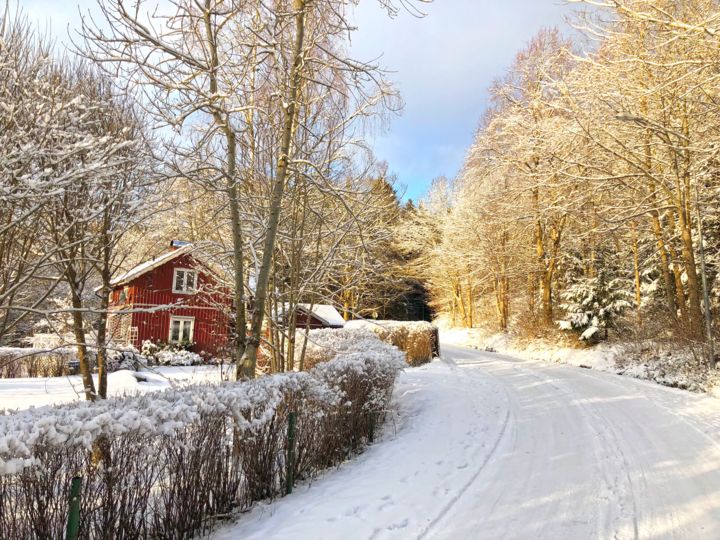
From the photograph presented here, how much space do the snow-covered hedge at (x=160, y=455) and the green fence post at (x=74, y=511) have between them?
0.15 metres

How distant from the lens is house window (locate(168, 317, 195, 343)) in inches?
916

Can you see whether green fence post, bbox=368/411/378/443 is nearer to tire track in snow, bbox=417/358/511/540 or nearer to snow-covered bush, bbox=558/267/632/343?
tire track in snow, bbox=417/358/511/540

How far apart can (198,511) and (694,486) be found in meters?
4.61

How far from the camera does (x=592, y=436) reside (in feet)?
20.1

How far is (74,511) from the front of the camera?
2615mm

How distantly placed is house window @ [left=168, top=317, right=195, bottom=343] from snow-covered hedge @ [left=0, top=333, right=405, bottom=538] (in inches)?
794

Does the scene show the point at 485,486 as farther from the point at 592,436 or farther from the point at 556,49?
the point at 556,49

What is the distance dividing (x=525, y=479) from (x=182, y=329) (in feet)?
71.5

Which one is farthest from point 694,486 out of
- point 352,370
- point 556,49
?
point 556,49

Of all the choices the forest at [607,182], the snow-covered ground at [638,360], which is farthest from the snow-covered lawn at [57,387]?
the forest at [607,182]

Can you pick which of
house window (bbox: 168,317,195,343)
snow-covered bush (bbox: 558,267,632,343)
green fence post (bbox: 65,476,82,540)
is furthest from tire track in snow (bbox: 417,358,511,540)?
house window (bbox: 168,317,195,343)

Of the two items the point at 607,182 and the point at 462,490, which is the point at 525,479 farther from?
the point at 607,182

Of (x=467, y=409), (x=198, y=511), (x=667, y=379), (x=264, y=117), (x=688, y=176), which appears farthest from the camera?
(x=688, y=176)

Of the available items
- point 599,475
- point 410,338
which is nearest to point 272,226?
point 599,475
